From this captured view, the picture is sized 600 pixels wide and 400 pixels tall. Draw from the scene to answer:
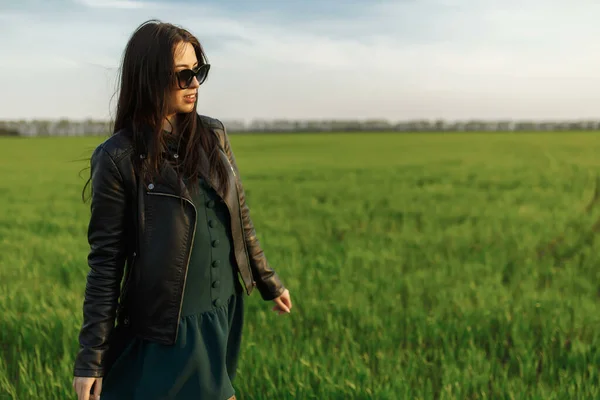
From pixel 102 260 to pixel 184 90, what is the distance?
58 cm

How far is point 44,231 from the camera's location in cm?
790

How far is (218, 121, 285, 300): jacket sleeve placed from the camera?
2148mm

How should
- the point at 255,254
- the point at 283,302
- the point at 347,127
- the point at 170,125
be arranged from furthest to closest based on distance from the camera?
the point at 347,127
the point at 283,302
the point at 255,254
the point at 170,125

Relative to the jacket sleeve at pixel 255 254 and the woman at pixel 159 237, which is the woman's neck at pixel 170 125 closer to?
the woman at pixel 159 237

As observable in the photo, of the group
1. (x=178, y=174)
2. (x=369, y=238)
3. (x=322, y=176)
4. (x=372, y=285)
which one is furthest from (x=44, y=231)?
(x=322, y=176)

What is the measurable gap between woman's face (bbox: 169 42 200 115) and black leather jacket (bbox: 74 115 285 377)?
0.61 ft

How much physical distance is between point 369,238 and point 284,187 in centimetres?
618

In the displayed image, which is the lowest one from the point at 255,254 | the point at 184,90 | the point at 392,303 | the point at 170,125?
the point at 392,303

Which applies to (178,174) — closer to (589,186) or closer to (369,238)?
(369,238)

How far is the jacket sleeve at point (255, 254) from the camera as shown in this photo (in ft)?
7.05

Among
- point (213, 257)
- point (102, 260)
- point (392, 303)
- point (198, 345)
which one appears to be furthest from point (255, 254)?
point (392, 303)

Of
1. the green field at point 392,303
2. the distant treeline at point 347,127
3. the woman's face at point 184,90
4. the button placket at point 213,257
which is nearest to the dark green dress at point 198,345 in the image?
the button placket at point 213,257

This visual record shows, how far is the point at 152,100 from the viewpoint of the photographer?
6.18 feet

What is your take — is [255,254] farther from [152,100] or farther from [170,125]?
[152,100]
